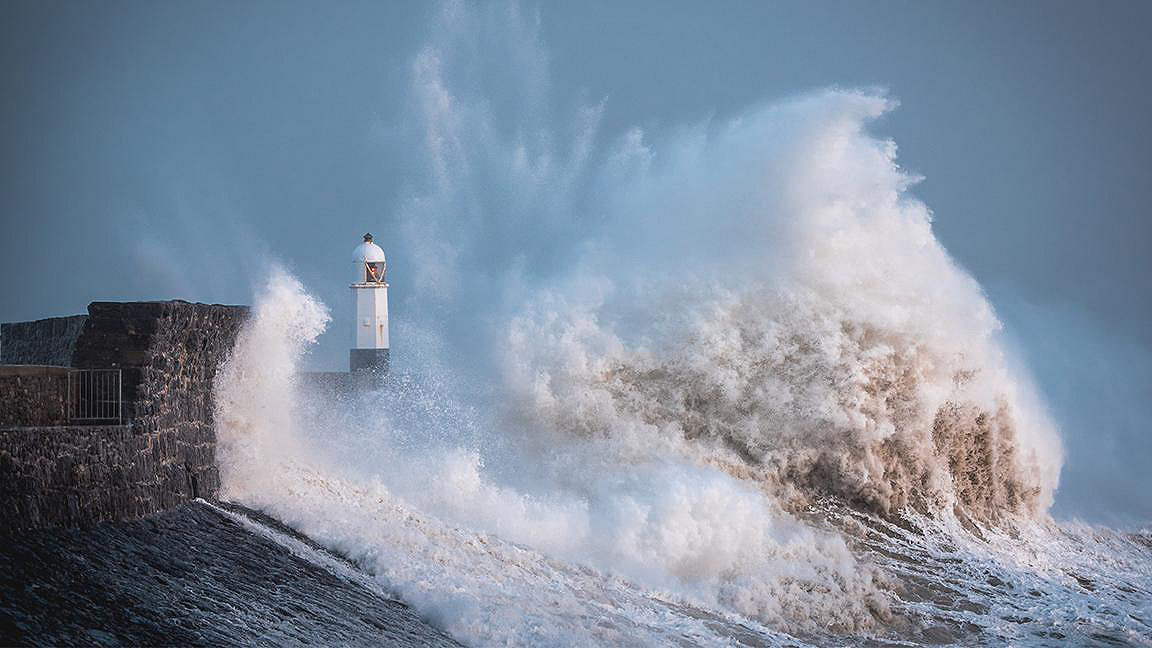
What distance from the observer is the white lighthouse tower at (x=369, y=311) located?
19266 millimetres

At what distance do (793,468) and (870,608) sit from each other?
9.69ft

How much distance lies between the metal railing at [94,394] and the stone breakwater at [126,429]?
6cm

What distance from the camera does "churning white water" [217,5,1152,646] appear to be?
9281 millimetres

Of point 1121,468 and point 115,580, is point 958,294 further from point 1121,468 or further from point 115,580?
point 115,580

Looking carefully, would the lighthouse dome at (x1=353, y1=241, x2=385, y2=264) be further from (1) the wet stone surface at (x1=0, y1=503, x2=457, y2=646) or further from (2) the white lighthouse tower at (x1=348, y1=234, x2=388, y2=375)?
(1) the wet stone surface at (x1=0, y1=503, x2=457, y2=646)

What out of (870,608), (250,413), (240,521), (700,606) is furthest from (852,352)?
(240,521)

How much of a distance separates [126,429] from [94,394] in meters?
0.54

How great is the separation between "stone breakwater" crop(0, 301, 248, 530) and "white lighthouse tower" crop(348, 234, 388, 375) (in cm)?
987

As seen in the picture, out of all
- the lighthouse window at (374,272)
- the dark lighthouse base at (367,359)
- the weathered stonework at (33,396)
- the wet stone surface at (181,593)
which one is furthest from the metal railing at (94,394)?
the lighthouse window at (374,272)

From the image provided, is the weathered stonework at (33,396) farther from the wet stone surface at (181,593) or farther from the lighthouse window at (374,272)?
the lighthouse window at (374,272)

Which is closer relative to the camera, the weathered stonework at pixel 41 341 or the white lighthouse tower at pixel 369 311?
the weathered stonework at pixel 41 341

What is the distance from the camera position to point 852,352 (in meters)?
13.9

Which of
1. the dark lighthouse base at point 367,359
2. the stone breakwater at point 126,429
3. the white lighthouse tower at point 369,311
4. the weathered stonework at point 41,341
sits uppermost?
the white lighthouse tower at point 369,311

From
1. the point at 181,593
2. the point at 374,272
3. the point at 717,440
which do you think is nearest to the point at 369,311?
the point at 374,272
